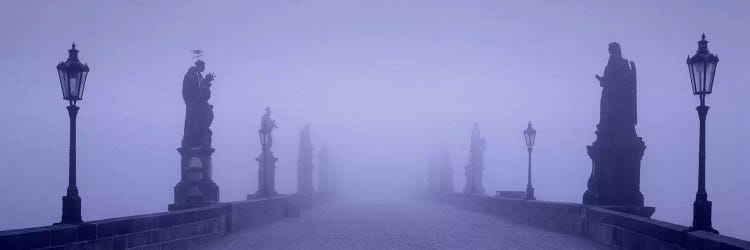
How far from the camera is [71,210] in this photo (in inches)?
408

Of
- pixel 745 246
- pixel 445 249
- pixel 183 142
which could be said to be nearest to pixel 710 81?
pixel 745 246

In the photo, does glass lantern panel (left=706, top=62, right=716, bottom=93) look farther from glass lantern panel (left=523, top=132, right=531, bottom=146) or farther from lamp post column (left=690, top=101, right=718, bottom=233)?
glass lantern panel (left=523, top=132, right=531, bottom=146)

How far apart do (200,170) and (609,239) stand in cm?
1060

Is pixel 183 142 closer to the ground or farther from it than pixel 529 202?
farther from it

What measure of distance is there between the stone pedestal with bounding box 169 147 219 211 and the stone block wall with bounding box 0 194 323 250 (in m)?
0.86

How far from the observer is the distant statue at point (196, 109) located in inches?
784

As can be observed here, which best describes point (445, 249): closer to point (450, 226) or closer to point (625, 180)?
point (625, 180)

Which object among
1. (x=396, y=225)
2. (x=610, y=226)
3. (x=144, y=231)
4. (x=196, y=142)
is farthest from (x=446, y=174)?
(x=144, y=231)

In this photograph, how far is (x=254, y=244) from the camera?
15.7m

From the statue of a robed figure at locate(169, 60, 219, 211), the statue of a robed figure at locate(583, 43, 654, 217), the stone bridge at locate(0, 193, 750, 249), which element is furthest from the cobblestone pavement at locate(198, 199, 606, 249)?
the statue of a robed figure at locate(169, 60, 219, 211)

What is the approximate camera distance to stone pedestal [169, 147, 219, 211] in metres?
19.8

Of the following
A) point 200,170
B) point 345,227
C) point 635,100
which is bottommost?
point 345,227

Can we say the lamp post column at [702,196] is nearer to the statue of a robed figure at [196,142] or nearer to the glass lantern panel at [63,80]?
the glass lantern panel at [63,80]

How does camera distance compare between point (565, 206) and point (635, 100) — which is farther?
point (565, 206)
